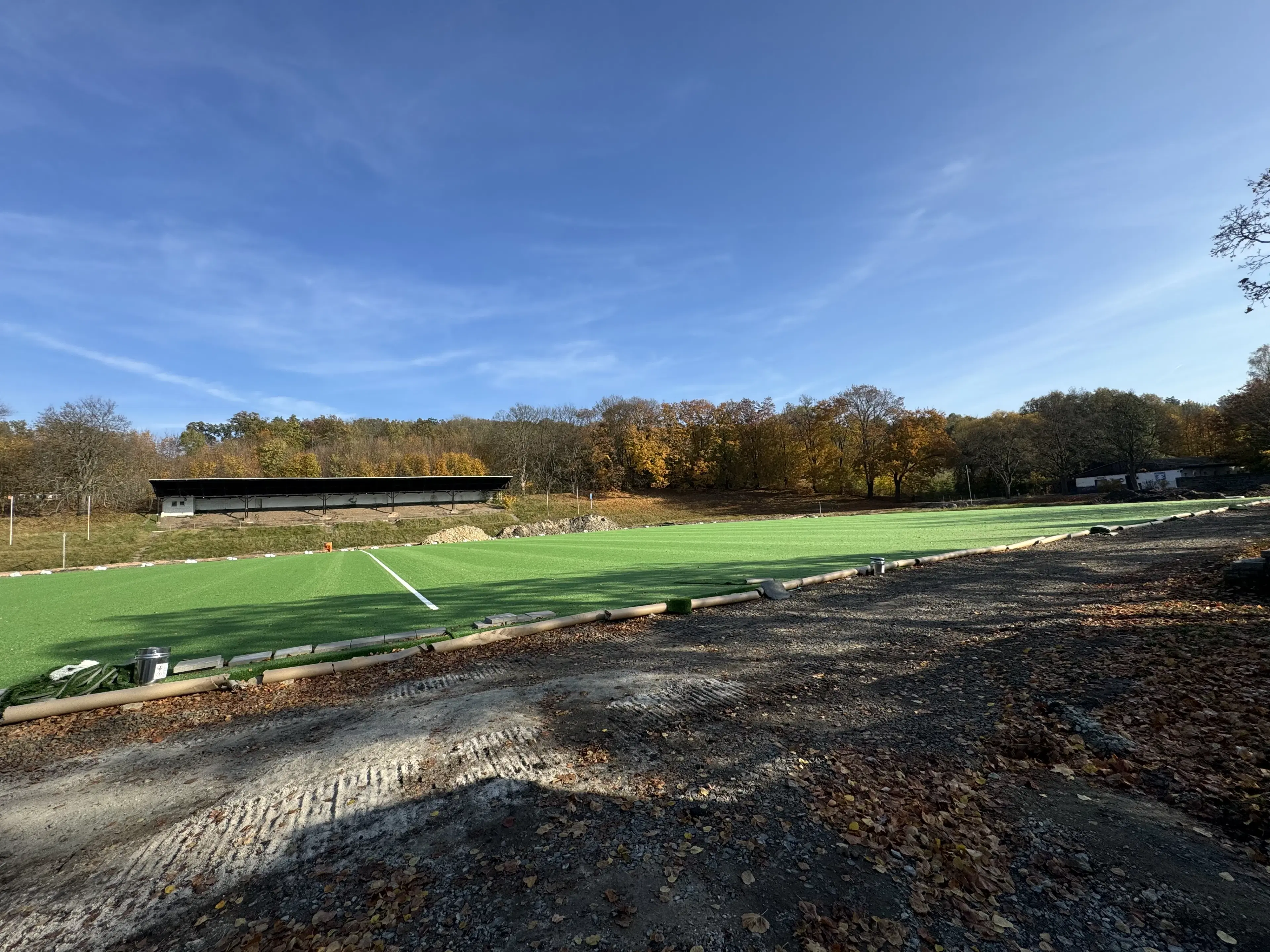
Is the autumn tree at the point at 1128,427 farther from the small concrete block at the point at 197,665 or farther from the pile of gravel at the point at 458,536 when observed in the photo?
the small concrete block at the point at 197,665

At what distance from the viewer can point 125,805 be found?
3396 mm

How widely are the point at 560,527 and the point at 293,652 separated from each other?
38.3 meters

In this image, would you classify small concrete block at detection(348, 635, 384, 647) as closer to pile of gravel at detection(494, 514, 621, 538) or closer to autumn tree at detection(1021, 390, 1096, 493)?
pile of gravel at detection(494, 514, 621, 538)

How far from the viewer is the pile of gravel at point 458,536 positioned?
38.6 metres

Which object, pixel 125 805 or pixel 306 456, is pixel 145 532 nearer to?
pixel 306 456

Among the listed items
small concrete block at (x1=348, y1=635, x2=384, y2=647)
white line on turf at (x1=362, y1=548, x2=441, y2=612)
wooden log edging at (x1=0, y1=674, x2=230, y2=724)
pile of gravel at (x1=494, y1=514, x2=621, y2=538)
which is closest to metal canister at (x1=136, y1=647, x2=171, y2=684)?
wooden log edging at (x1=0, y1=674, x2=230, y2=724)

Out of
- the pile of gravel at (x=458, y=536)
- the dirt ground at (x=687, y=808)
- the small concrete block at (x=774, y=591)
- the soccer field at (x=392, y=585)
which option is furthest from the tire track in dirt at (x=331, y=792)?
the pile of gravel at (x=458, y=536)

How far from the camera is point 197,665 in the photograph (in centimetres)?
664

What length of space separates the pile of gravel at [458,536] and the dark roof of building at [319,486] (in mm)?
9194

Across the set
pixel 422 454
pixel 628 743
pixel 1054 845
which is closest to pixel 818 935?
pixel 1054 845

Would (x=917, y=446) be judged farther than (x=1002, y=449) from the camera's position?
Yes

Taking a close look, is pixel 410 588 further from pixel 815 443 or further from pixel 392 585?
pixel 815 443

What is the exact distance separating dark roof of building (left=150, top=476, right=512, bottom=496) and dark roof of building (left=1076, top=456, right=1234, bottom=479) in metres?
57.3

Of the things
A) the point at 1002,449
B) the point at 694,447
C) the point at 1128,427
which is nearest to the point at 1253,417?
the point at 1128,427
